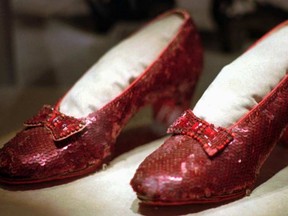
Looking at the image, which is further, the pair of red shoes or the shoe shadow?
the shoe shadow

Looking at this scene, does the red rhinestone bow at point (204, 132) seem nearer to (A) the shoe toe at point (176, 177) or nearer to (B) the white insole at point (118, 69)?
(A) the shoe toe at point (176, 177)

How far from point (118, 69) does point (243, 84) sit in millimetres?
259

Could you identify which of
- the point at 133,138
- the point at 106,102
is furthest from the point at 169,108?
the point at 106,102

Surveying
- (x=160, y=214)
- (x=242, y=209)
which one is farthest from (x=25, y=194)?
(x=242, y=209)

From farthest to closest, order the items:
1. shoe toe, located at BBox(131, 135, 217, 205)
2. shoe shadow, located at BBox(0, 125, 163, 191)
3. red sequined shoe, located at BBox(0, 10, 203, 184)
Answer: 1. shoe shadow, located at BBox(0, 125, 163, 191)
2. red sequined shoe, located at BBox(0, 10, 203, 184)
3. shoe toe, located at BBox(131, 135, 217, 205)

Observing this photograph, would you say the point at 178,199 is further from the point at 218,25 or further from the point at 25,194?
the point at 218,25

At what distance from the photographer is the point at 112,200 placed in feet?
2.88

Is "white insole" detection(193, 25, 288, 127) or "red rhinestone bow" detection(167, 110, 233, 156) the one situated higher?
"white insole" detection(193, 25, 288, 127)

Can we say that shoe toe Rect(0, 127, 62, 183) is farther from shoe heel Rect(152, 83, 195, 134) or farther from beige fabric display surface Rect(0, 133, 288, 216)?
shoe heel Rect(152, 83, 195, 134)

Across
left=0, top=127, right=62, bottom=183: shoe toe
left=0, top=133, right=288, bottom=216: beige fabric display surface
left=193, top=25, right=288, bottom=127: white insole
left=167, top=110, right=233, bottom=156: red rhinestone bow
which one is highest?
left=193, top=25, right=288, bottom=127: white insole

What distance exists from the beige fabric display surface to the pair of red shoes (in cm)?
2

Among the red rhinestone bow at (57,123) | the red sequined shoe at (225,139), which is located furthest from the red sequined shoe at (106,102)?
the red sequined shoe at (225,139)

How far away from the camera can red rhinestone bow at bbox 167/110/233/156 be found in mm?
825

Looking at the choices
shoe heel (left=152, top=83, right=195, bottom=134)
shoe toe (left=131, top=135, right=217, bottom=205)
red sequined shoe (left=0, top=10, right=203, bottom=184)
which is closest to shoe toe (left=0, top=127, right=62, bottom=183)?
red sequined shoe (left=0, top=10, right=203, bottom=184)
